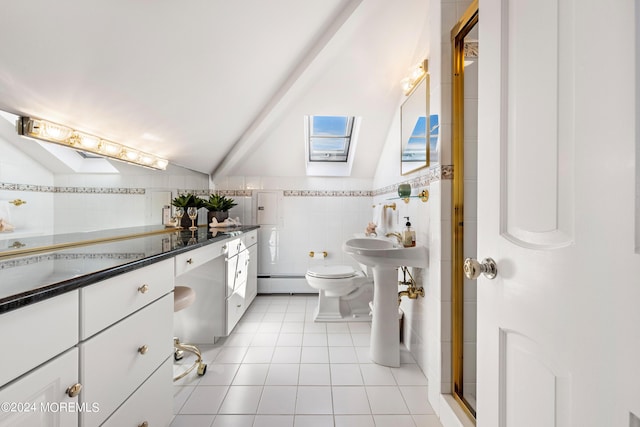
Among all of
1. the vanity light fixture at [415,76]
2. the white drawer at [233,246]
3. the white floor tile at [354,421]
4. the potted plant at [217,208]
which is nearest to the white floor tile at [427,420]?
the white floor tile at [354,421]

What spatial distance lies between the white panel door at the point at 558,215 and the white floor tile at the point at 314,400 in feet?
3.04

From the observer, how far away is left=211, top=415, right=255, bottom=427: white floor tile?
4.33ft

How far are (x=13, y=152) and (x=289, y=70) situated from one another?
161 centimetres

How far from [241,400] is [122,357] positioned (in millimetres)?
827

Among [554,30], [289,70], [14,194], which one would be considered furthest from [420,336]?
[14,194]

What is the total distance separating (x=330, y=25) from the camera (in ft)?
5.74

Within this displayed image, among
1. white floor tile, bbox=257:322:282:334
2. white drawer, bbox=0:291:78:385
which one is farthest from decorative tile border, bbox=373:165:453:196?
white floor tile, bbox=257:322:282:334

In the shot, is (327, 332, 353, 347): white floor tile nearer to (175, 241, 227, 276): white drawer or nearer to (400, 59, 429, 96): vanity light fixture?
(175, 241, 227, 276): white drawer

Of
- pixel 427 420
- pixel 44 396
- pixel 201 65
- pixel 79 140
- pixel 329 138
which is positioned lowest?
pixel 427 420

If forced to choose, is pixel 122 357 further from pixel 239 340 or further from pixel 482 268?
pixel 239 340

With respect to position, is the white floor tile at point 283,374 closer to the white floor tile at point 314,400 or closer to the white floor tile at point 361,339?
the white floor tile at point 314,400

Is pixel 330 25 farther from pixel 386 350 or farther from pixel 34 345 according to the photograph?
pixel 386 350

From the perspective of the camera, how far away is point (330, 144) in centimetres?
344

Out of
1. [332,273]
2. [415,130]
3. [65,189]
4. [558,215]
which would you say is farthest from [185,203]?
[558,215]
